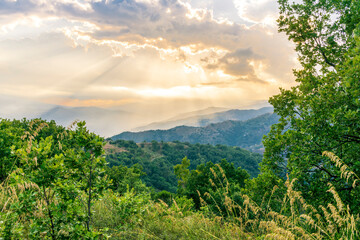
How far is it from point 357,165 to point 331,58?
12.2 meters

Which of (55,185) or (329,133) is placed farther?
(329,133)

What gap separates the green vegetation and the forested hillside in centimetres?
10033

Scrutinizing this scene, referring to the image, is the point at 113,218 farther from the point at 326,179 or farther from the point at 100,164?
the point at 326,179

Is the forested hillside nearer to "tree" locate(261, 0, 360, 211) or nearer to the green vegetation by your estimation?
the green vegetation

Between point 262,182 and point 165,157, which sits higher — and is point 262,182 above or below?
above

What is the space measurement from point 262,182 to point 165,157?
153 m

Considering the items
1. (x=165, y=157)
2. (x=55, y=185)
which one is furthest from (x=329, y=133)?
(x=165, y=157)

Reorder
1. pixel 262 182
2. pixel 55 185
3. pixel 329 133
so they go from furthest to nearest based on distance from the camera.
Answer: pixel 262 182
pixel 329 133
pixel 55 185

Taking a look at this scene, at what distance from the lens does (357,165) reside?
7.81 metres

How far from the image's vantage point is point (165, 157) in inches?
6560

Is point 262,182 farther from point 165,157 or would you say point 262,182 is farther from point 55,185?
point 165,157

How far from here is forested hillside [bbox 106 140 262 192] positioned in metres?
122

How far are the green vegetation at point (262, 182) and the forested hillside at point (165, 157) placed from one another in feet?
329

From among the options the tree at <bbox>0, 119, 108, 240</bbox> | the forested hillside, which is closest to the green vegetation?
the tree at <bbox>0, 119, 108, 240</bbox>
